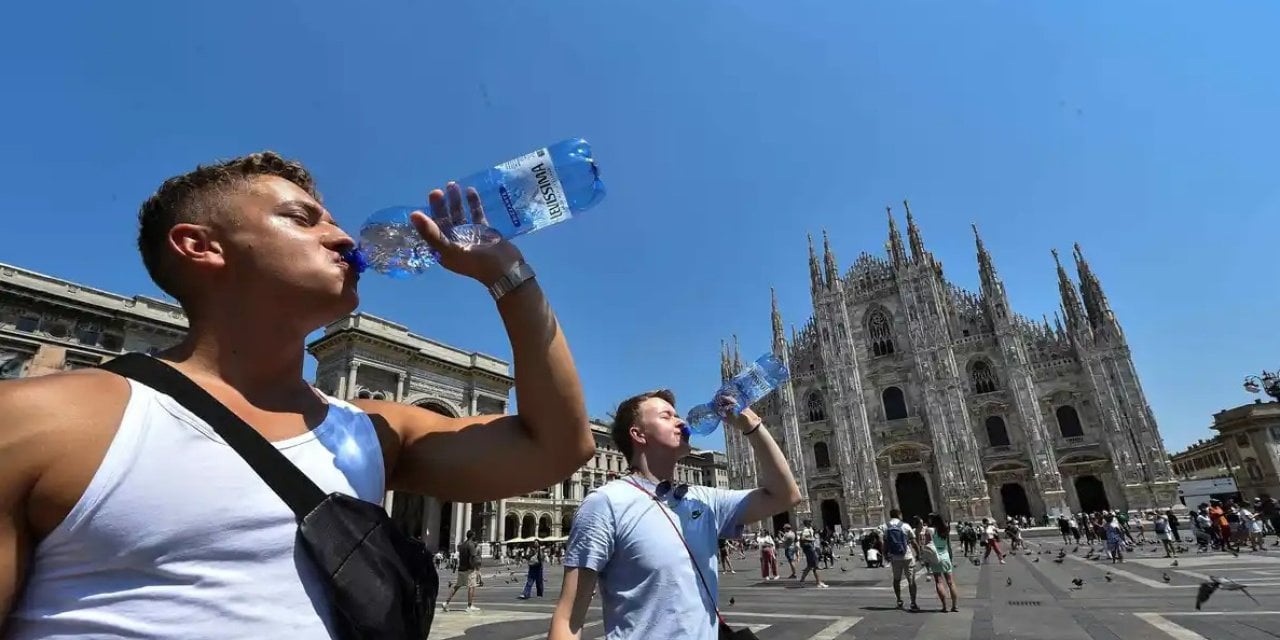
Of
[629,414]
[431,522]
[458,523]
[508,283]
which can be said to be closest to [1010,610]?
[629,414]

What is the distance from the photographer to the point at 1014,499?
31.7 meters

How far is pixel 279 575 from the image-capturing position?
0.89m

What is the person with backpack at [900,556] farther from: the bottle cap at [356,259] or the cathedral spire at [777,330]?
the cathedral spire at [777,330]

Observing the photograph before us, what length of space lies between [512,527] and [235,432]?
3948 cm

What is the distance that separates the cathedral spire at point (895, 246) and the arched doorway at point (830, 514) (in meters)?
16.6

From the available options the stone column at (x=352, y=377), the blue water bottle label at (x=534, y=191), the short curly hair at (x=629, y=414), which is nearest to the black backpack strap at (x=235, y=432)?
the blue water bottle label at (x=534, y=191)

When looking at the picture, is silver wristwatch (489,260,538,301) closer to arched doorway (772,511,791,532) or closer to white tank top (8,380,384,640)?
white tank top (8,380,384,640)

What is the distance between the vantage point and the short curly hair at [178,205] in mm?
1235

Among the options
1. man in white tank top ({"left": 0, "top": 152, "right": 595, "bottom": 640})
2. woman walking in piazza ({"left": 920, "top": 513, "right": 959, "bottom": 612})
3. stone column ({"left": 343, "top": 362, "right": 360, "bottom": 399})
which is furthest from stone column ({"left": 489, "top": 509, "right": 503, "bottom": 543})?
man in white tank top ({"left": 0, "top": 152, "right": 595, "bottom": 640})

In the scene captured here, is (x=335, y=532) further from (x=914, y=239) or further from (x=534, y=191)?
(x=914, y=239)

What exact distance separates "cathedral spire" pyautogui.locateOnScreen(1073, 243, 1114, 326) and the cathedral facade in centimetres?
8

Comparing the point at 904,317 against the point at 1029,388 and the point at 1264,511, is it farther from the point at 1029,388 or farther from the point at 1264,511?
the point at 1264,511

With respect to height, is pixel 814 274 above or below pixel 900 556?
Result: above

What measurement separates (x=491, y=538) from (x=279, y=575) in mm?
33437
